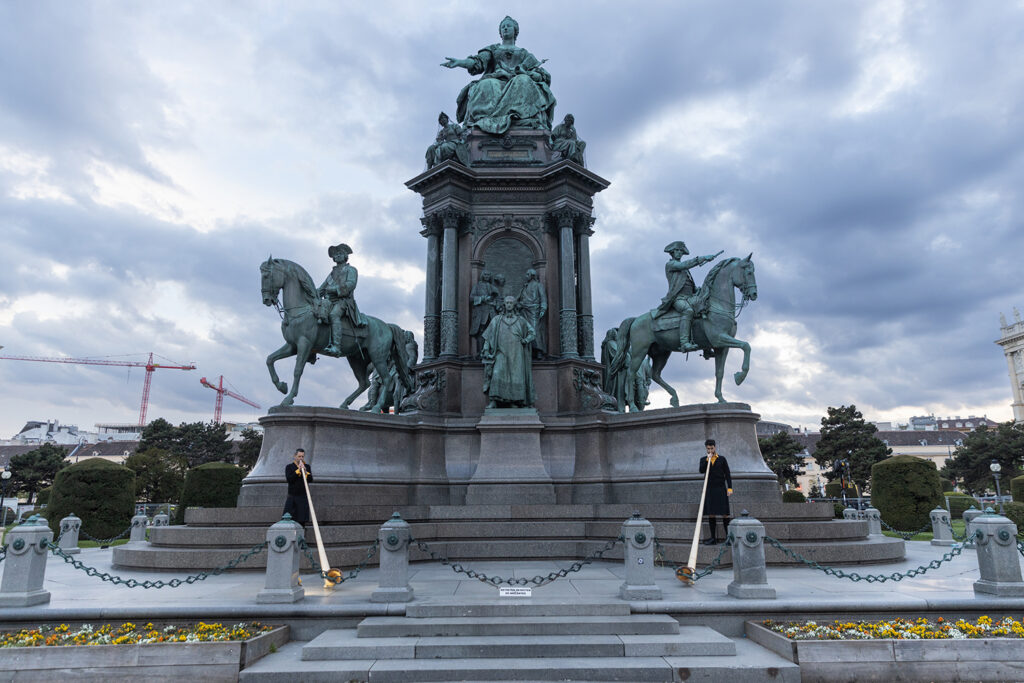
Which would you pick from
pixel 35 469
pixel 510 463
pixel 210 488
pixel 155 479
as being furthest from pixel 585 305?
pixel 35 469

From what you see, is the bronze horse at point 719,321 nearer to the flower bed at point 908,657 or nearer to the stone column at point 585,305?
the stone column at point 585,305

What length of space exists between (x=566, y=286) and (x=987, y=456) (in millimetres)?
67437

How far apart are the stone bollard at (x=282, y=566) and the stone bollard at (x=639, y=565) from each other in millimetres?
4887

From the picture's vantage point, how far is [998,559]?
9578 millimetres

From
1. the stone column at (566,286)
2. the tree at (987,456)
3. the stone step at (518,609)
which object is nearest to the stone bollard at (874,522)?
the stone column at (566,286)

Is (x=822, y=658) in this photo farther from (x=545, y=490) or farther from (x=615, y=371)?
(x=615, y=371)

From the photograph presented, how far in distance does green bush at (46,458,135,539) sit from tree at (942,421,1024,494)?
251 ft

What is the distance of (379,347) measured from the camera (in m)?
20.3

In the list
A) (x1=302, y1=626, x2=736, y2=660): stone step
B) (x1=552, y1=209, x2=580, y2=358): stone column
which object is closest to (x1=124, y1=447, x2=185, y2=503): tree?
(x1=552, y1=209, x2=580, y2=358): stone column

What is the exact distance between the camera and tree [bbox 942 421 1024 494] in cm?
6644

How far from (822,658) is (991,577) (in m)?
3.80

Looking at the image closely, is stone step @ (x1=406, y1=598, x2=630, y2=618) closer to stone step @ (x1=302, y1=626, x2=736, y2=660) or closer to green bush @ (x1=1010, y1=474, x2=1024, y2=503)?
stone step @ (x1=302, y1=626, x2=736, y2=660)

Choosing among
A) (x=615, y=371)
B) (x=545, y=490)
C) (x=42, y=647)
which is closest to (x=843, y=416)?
(x=615, y=371)

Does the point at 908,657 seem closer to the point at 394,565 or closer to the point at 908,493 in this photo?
the point at 394,565
